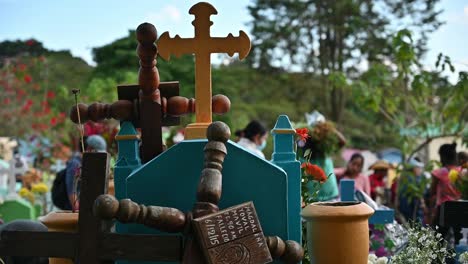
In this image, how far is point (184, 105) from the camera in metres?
3.52

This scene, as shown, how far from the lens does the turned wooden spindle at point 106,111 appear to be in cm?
Answer: 343

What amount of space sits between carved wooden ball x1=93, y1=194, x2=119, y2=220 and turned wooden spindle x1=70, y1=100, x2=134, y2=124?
704mm

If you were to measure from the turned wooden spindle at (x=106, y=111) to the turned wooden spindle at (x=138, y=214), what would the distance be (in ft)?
2.18

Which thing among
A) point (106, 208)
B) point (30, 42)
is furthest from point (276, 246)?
point (30, 42)

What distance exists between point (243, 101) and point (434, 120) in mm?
26837

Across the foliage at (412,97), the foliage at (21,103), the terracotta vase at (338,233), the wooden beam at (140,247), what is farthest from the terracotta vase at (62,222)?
the foliage at (21,103)

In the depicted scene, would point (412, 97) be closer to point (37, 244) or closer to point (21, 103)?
point (37, 244)

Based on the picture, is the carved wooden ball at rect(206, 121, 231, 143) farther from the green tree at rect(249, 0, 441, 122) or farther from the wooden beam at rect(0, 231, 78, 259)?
the green tree at rect(249, 0, 441, 122)

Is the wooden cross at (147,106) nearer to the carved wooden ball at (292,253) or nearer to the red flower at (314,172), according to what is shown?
the carved wooden ball at (292,253)

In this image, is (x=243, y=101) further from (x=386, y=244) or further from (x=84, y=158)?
(x=84, y=158)

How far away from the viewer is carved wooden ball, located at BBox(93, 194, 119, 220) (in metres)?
2.78

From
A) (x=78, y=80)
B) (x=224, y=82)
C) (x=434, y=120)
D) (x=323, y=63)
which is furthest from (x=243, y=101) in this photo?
(x=434, y=120)

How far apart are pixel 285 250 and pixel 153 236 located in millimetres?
540

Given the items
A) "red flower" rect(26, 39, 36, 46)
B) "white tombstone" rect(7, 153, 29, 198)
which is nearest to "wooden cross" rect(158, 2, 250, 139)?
"white tombstone" rect(7, 153, 29, 198)
